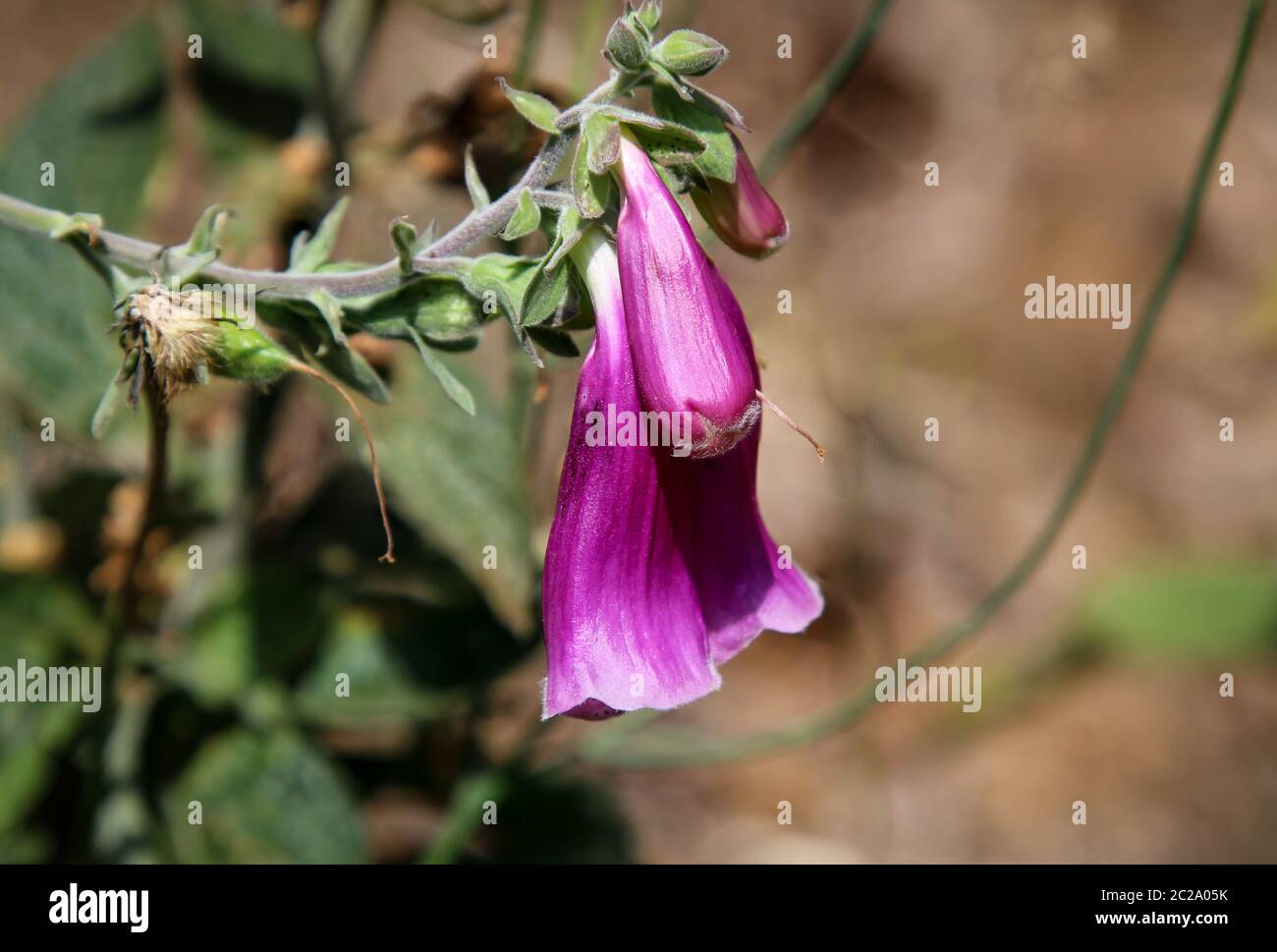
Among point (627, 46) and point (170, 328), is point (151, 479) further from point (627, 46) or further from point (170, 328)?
point (627, 46)

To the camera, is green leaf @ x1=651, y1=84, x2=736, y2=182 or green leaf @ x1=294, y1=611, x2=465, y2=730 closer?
green leaf @ x1=651, y1=84, x2=736, y2=182

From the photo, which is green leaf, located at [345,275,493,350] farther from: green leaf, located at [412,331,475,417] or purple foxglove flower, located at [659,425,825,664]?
purple foxglove flower, located at [659,425,825,664]

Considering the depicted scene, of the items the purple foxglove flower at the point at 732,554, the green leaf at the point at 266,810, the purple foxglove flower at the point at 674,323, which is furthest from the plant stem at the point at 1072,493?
the purple foxglove flower at the point at 674,323

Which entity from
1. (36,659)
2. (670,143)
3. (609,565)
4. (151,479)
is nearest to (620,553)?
(609,565)

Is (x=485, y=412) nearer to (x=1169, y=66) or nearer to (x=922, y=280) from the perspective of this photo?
(x=922, y=280)

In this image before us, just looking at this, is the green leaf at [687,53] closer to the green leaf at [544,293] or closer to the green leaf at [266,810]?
the green leaf at [544,293]

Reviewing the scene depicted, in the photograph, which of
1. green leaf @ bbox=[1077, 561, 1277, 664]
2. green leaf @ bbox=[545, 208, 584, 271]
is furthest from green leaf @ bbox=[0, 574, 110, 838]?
green leaf @ bbox=[1077, 561, 1277, 664]
